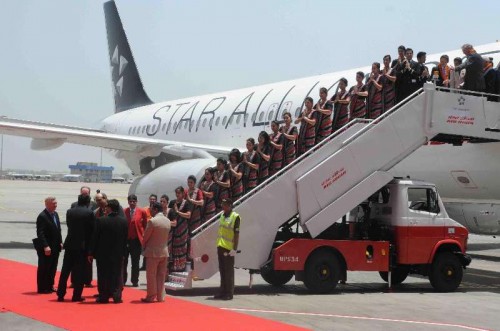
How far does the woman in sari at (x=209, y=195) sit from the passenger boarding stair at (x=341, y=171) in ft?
1.27

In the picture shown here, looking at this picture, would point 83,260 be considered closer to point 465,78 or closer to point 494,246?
point 465,78

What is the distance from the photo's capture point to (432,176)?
50.6 feet

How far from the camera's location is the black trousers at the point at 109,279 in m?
10.4

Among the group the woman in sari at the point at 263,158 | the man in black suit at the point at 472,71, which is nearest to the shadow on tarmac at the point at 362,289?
the woman in sari at the point at 263,158

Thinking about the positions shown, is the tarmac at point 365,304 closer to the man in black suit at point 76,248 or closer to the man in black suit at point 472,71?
the man in black suit at point 76,248

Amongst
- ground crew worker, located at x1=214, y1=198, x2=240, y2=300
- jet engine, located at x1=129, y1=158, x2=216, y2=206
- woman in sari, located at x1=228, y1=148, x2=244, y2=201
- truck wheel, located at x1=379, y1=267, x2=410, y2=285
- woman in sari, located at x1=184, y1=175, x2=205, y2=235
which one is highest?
jet engine, located at x1=129, y1=158, x2=216, y2=206

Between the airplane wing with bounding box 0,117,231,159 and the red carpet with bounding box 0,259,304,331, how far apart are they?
9.46 m

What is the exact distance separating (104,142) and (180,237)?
10.7 metres

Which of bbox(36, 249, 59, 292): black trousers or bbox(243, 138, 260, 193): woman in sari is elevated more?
bbox(243, 138, 260, 193): woman in sari

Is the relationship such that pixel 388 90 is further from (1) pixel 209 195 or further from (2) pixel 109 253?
(2) pixel 109 253

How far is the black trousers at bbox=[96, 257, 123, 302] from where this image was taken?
10.4 metres

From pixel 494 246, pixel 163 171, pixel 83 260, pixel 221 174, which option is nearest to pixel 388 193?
pixel 221 174

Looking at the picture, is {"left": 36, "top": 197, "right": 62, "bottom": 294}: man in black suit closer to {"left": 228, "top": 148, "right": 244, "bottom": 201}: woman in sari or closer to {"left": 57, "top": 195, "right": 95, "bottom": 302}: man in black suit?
{"left": 57, "top": 195, "right": 95, "bottom": 302}: man in black suit

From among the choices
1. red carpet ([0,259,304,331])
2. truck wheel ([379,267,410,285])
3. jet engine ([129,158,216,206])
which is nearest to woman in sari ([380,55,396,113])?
truck wheel ([379,267,410,285])
